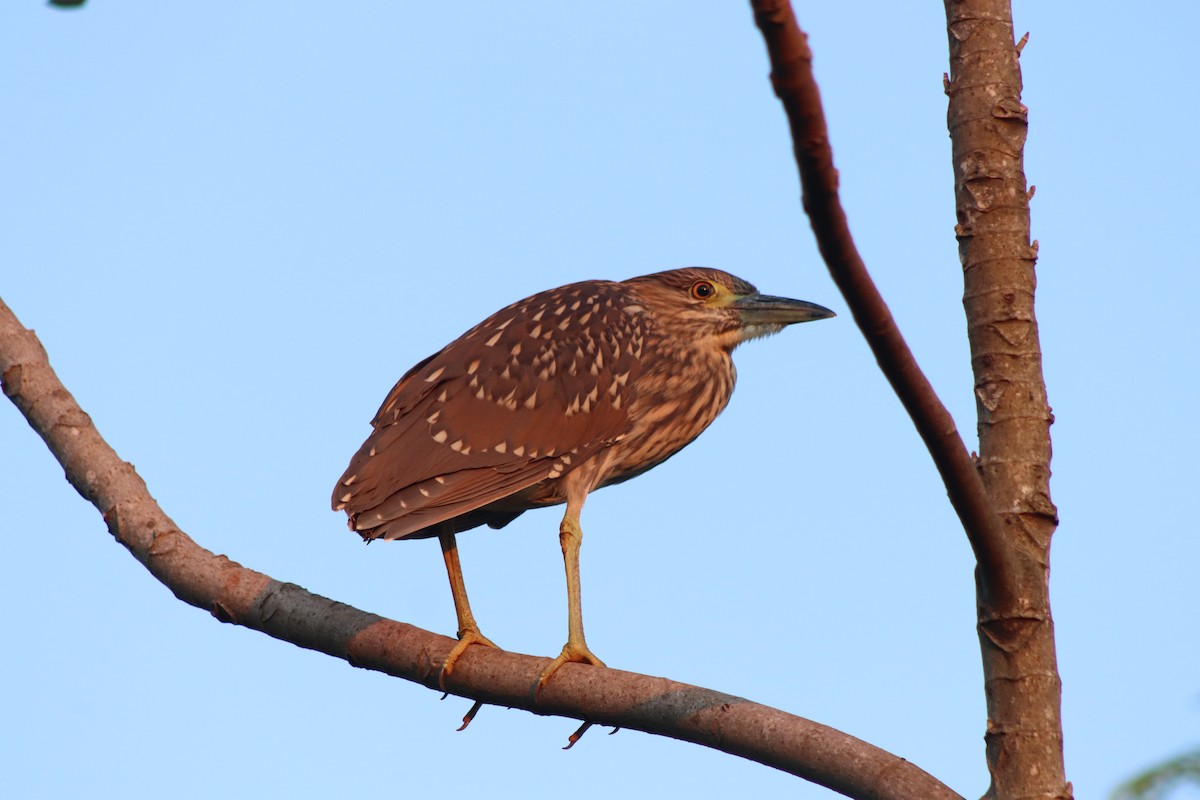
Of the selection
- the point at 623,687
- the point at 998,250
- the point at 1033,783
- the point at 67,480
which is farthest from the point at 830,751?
the point at 67,480

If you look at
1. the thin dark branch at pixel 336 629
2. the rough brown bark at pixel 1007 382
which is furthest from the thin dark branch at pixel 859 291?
the thin dark branch at pixel 336 629

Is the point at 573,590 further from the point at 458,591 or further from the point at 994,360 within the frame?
the point at 994,360

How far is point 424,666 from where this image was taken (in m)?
4.36

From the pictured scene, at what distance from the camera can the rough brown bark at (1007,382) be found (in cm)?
313

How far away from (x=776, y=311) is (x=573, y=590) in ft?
6.41

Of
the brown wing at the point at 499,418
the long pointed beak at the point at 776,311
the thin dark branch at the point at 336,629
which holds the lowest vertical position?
the thin dark branch at the point at 336,629

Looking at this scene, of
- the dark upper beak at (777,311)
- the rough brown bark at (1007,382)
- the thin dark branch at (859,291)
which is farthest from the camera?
the dark upper beak at (777,311)

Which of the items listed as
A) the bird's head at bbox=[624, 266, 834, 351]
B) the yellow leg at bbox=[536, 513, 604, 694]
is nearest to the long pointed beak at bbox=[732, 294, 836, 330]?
the bird's head at bbox=[624, 266, 834, 351]

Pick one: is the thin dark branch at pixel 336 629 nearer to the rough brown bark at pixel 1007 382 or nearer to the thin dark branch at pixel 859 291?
the rough brown bark at pixel 1007 382

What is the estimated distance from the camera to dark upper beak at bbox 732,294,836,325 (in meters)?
6.33

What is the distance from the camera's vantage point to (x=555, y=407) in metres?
5.66

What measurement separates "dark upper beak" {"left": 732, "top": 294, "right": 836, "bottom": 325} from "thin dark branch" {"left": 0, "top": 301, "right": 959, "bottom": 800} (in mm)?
2659

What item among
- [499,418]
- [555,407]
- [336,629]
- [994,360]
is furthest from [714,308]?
[994,360]

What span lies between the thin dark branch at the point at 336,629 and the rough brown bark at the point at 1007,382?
541 millimetres
